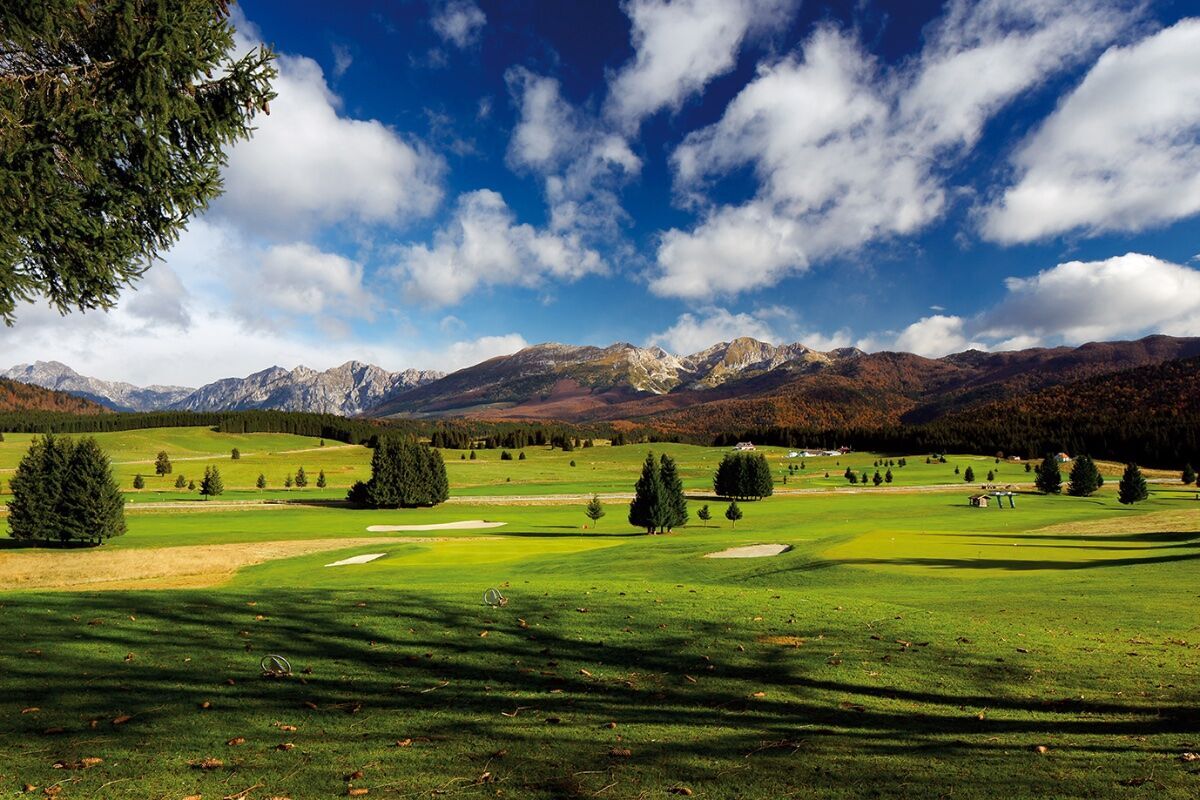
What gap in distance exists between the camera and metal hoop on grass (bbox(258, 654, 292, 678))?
30.1 ft

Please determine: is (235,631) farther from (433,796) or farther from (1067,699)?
(1067,699)

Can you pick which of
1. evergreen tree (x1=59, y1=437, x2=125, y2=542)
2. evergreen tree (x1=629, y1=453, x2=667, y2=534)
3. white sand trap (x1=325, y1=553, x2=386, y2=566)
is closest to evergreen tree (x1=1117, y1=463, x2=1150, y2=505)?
evergreen tree (x1=629, y1=453, x2=667, y2=534)

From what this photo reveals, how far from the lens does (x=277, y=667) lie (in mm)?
9508

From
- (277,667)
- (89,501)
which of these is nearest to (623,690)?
(277,667)

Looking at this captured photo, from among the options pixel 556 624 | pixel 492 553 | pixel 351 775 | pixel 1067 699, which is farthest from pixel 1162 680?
pixel 492 553

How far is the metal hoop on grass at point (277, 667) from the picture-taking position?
916cm

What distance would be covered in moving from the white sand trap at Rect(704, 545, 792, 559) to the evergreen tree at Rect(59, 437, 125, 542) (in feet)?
139

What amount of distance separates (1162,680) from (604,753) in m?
8.15

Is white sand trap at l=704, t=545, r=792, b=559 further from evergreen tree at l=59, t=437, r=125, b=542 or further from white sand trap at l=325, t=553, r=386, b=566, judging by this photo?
evergreen tree at l=59, t=437, r=125, b=542

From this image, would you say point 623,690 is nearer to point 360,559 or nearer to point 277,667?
point 277,667

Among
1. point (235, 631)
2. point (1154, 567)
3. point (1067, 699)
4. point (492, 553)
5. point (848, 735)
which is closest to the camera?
point (848, 735)

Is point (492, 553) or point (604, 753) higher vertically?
point (604, 753)

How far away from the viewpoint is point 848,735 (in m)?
7.01

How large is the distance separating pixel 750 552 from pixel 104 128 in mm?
29992
